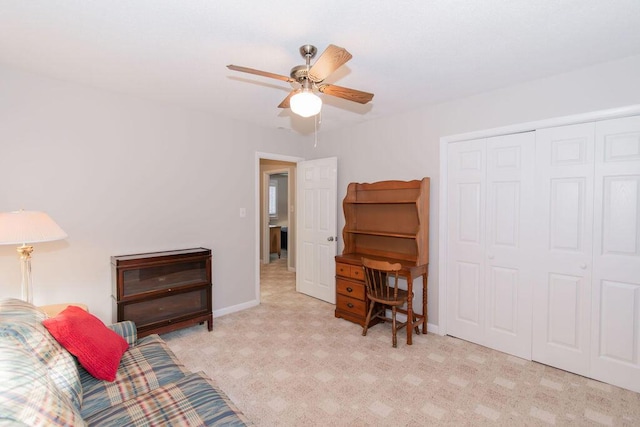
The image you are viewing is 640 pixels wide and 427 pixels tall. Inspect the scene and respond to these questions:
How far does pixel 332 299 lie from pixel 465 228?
2.00 metres

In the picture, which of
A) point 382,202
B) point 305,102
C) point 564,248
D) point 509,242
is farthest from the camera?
point 382,202

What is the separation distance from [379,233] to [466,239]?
2.94 feet

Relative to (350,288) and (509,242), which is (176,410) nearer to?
(350,288)

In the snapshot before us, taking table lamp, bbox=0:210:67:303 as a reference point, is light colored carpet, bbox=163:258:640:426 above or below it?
below

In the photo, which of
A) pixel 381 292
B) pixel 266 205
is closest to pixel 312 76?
pixel 381 292

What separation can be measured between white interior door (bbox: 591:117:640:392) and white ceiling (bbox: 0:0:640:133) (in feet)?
2.17

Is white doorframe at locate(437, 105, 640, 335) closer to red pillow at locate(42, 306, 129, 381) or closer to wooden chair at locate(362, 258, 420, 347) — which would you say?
wooden chair at locate(362, 258, 420, 347)

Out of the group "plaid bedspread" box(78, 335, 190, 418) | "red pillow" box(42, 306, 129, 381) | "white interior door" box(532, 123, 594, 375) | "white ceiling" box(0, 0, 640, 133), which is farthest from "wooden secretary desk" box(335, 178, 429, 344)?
"red pillow" box(42, 306, 129, 381)

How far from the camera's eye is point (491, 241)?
296 cm

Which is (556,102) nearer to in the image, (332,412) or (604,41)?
(604,41)

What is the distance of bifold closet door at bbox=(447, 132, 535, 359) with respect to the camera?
9.07 ft

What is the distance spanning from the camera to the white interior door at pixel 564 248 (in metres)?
2.46

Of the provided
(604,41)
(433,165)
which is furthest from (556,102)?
(433,165)

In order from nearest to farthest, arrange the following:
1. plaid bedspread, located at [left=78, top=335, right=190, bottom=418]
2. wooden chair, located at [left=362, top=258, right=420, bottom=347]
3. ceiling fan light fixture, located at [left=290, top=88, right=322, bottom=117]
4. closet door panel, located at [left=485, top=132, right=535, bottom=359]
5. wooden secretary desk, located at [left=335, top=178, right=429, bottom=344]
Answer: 1. plaid bedspread, located at [left=78, top=335, right=190, bottom=418]
2. ceiling fan light fixture, located at [left=290, top=88, right=322, bottom=117]
3. closet door panel, located at [left=485, top=132, right=535, bottom=359]
4. wooden chair, located at [left=362, top=258, right=420, bottom=347]
5. wooden secretary desk, located at [left=335, top=178, right=429, bottom=344]
